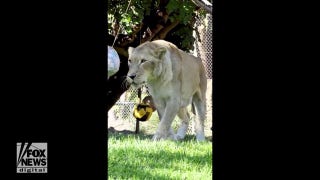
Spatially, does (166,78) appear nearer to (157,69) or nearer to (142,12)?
(157,69)

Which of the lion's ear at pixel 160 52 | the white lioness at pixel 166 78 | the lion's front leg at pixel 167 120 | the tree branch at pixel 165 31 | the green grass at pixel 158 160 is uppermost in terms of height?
the tree branch at pixel 165 31

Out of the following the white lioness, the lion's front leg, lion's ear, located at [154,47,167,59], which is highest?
lion's ear, located at [154,47,167,59]

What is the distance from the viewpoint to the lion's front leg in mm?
4770

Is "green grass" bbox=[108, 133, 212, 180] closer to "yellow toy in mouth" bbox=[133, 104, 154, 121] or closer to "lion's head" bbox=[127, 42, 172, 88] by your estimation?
"lion's head" bbox=[127, 42, 172, 88]

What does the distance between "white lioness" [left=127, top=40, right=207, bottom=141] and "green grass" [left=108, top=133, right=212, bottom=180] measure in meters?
0.90

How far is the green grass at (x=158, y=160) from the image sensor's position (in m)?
2.77

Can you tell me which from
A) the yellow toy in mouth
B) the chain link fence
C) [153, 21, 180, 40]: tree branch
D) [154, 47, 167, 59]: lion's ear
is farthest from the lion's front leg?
the chain link fence

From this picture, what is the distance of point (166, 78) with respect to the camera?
197 inches
